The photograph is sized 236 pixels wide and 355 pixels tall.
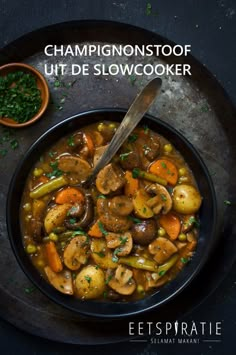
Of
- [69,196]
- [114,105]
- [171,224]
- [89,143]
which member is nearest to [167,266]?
[171,224]

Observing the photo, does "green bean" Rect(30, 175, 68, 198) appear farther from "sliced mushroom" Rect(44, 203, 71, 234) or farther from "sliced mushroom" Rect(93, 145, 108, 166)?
"sliced mushroom" Rect(93, 145, 108, 166)

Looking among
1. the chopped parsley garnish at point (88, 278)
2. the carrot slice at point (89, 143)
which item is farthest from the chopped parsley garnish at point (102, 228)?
the carrot slice at point (89, 143)

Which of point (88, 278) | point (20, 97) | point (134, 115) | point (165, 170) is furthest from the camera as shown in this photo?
point (20, 97)

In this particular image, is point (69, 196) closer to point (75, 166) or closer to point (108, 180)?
point (75, 166)

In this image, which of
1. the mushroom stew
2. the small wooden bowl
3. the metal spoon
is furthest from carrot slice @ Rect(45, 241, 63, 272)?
the small wooden bowl

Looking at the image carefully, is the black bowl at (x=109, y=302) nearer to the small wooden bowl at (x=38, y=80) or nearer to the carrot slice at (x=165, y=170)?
the carrot slice at (x=165, y=170)

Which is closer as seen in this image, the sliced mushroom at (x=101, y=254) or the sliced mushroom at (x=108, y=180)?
the sliced mushroom at (x=108, y=180)
